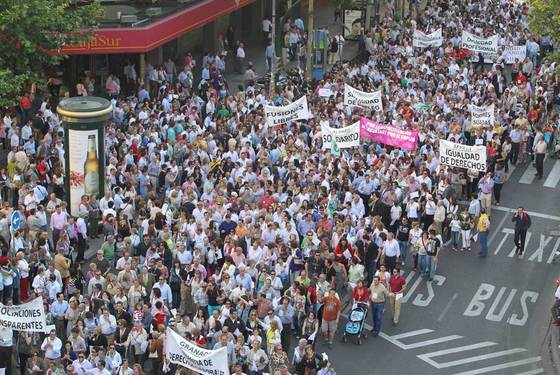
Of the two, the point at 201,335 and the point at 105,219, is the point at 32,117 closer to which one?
the point at 105,219

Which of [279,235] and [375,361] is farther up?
[279,235]

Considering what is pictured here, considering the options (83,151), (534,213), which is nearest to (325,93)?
(534,213)

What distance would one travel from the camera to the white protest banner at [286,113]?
3197cm

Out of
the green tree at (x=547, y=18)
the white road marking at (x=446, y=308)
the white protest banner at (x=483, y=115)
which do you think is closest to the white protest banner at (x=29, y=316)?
the white road marking at (x=446, y=308)

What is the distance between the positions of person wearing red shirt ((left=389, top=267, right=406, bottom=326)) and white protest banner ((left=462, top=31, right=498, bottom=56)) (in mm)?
18923

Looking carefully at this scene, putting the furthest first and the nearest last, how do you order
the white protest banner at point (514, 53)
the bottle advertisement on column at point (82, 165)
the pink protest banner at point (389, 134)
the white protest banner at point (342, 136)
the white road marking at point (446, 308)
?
1. the white protest banner at point (514, 53)
2. the pink protest banner at point (389, 134)
3. the white protest banner at point (342, 136)
4. the bottle advertisement on column at point (82, 165)
5. the white road marking at point (446, 308)

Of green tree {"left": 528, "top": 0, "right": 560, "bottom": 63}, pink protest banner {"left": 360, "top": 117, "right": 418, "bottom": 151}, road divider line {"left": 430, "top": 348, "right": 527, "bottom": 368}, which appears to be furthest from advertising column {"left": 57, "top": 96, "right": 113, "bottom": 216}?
green tree {"left": 528, "top": 0, "right": 560, "bottom": 63}

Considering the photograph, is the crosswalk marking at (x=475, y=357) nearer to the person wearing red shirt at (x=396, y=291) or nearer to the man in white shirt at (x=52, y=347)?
the person wearing red shirt at (x=396, y=291)

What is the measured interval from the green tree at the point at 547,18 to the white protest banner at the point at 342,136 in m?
6.11

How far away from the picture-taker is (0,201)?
26.4m

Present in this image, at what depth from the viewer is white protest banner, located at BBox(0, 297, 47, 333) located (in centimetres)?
2053

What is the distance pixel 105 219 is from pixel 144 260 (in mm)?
1807

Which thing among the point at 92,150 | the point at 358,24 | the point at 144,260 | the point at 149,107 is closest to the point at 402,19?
the point at 358,24

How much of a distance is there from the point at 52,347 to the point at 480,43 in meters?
25.1
